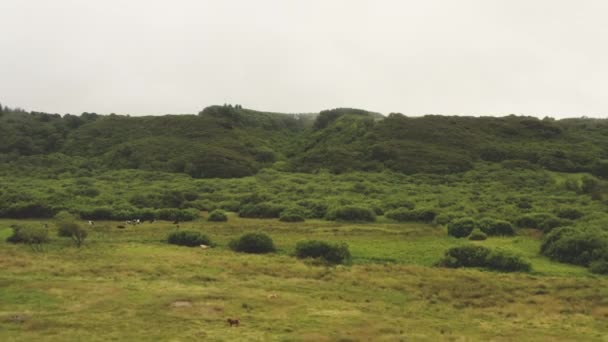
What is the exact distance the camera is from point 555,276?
108 feet

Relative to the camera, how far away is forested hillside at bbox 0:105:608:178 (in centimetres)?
8775

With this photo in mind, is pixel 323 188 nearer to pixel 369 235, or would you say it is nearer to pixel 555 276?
pixel 369 235

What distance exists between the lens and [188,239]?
40875 millimetres

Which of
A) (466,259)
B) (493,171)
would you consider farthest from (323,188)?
(466,259)

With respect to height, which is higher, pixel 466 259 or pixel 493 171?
pixel 493 171

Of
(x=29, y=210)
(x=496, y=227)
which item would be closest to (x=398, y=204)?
(x=496, y=227)

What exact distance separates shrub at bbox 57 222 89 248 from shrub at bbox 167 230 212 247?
6038 millimetres

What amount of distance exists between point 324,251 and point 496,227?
17.0 meters

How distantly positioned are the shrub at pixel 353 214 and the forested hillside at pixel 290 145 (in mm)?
33389

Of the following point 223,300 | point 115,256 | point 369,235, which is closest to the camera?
point 223,300

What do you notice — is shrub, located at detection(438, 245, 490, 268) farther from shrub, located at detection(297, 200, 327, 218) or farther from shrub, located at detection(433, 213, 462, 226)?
shrub, located at detection(297, 200, 327, 218)

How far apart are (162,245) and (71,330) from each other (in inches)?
770

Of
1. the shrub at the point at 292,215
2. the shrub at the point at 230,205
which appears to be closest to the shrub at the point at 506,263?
the shrub at the point at 292,215

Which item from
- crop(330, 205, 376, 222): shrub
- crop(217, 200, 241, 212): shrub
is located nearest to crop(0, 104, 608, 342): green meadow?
crop(330, 205, 376, 222): shrub
